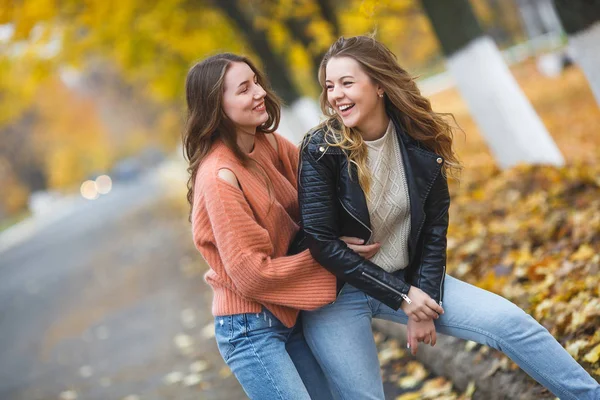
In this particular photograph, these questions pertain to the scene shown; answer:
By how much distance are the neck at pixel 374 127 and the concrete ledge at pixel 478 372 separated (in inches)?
63.8

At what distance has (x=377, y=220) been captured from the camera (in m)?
2.85

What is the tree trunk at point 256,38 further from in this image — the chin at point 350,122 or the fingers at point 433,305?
the fingers at point 433,305

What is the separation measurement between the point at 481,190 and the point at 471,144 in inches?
220

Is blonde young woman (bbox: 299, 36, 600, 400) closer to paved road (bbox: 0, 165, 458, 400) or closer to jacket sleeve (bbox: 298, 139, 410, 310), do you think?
jacket sleeve (bbox: 298, 139, 410, 310)

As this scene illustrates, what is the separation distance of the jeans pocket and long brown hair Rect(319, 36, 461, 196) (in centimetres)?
76

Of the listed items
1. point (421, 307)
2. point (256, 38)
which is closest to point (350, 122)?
point (421, 307)

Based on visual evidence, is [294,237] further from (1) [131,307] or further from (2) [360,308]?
(1) [131,307]

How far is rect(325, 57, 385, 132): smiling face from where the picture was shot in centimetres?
278

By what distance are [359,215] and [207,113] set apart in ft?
2.39

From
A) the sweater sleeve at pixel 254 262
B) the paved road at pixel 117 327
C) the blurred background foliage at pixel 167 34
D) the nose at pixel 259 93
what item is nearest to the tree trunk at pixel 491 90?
the blurred background foliage at pixel 167 34

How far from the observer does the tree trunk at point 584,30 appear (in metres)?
5.72

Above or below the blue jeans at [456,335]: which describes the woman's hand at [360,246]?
above

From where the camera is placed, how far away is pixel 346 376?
2.86 metres

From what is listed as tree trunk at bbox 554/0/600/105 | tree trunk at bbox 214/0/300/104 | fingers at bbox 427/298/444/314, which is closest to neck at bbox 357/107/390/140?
fingers at bbox 427/298/444/314
